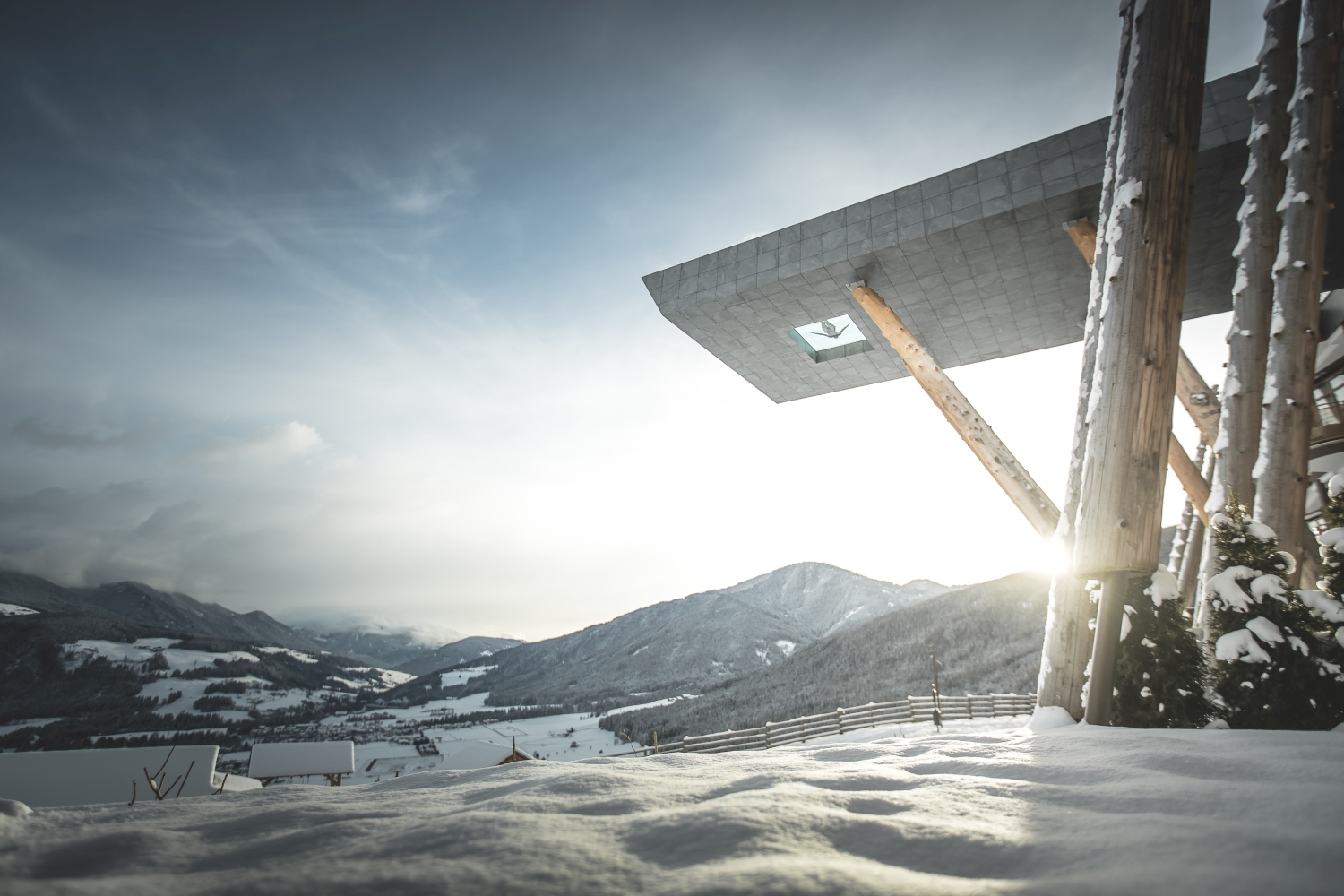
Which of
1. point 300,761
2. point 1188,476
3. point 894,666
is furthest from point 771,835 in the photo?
point 894,666

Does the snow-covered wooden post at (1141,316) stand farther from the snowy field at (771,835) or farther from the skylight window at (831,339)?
the skylight window at (831,339)

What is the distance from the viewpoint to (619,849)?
1.57 m

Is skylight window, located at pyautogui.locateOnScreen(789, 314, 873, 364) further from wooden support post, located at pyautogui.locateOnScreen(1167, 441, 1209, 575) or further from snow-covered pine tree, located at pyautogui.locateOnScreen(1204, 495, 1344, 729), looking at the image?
snow-covered pine tree, located at pyautogui.locateOnScreen(1204, 495, 1344, 729)

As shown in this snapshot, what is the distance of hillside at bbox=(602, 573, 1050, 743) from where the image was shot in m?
72.0

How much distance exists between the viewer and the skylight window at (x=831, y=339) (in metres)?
11.7

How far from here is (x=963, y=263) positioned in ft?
29.6

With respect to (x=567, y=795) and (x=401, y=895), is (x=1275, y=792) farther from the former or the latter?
(x=401, y=895)

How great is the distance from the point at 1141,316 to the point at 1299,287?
3.75 metres

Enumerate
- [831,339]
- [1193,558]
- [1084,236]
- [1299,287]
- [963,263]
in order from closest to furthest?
[1299,287] < [1084,236] < [963,263] < [1193,558] < [831,339]

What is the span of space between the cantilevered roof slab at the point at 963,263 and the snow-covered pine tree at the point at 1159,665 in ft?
18.8

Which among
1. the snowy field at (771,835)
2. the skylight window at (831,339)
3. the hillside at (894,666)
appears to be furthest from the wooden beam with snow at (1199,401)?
the hillside at (894,666)

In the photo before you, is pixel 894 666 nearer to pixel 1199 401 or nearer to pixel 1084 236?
pixel 1199 401

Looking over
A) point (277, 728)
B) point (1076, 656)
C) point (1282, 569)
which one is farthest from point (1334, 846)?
point (277, 728)

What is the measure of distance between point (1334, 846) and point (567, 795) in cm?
221
